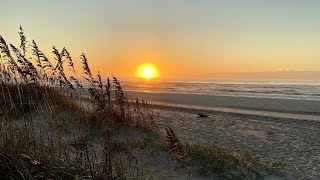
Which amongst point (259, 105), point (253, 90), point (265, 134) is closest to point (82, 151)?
point (265, 134)

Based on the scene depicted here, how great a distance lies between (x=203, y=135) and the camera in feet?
35.7

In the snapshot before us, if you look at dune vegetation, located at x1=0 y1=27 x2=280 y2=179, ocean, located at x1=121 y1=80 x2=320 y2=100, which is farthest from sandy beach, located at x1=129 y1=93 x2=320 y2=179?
ocean, located at x1=121 y1=80 x2=320 y2=100

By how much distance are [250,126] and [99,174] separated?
863 centimetres

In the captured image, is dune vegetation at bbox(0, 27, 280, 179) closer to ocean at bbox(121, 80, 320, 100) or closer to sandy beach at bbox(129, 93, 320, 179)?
sandy beach at bbox(129, 93, 320, 179)

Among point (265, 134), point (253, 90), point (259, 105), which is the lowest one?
point (265, 134)

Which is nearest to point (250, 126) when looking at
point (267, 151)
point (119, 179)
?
point (267, 151)

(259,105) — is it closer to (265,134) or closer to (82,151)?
(265,134)

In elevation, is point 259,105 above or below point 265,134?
above

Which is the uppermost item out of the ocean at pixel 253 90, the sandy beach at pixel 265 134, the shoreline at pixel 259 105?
the ocean at pixel 253 90

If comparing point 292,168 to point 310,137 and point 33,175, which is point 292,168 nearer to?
point 310,137

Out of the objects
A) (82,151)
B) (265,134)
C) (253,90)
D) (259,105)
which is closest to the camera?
(82,151)

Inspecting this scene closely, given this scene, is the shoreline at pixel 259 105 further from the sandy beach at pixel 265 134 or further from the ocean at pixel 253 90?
the ocean at pixel 253 90

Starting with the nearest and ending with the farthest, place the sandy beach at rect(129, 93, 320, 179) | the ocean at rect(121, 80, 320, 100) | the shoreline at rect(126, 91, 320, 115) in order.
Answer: the sandy beach at rect(129, 93, 320, 179) < the shoreline at rect(126, 91, 320, 115) < the ocean at rect(121, 80, 320, 100)

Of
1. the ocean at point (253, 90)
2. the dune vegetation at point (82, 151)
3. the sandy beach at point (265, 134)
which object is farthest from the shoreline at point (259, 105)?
the dune vegetation at point (82, 151)
